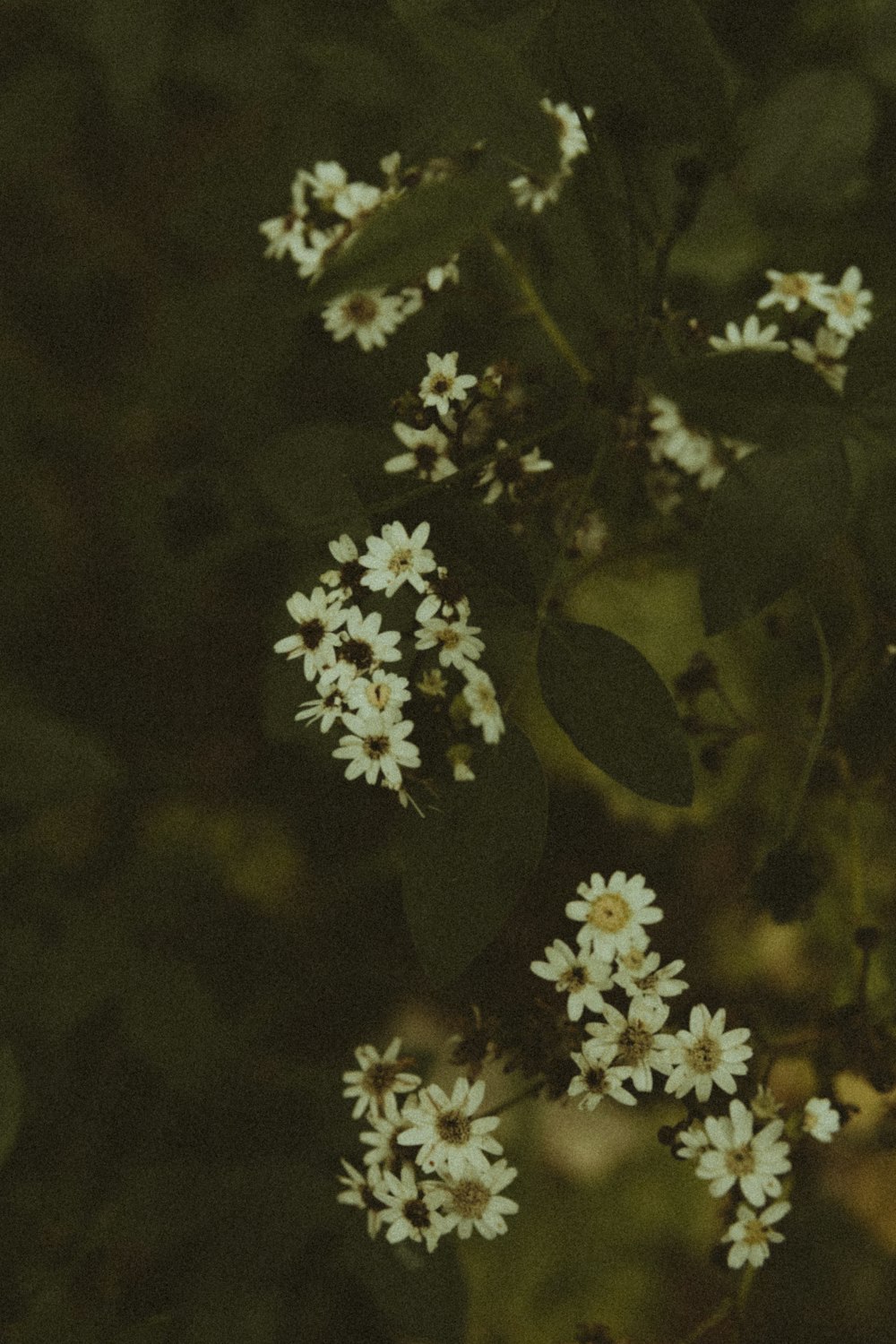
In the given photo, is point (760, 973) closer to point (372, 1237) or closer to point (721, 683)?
point (721, 683)

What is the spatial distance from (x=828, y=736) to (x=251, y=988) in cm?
66

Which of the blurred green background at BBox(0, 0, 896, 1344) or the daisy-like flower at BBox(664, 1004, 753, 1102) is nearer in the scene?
the daisy-like flower at BBox(664, 1004, 753, 1102)

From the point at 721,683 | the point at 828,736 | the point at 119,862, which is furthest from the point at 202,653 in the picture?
the point at 828,736

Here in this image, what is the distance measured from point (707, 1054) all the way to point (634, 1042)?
0.21ft

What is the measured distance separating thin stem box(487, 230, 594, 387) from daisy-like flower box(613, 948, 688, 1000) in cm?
50

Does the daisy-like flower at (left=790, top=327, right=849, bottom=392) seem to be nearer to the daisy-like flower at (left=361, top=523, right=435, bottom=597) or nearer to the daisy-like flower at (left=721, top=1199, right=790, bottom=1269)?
the daisy-like flower at (left=361, top=523, right=435, bottom=597)

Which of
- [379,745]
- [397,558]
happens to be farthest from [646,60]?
[379,745]

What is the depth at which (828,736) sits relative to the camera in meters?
1.04

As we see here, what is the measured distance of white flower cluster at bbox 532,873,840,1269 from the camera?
29.1 inches

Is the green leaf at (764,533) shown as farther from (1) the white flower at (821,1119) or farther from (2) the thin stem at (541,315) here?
(1) the white flower at (821,1119)

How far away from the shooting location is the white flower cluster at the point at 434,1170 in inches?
30.4

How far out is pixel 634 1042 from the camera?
75 centimetres

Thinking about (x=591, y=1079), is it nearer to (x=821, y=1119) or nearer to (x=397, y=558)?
(x=821, y=1119)

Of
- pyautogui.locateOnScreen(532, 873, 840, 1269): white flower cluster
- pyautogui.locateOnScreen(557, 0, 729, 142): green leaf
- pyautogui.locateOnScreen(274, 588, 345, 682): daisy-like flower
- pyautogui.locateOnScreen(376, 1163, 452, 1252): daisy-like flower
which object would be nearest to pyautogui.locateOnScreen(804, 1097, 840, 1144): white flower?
pyautogui.locateOnScreen(532, 873, 840, 1269): white flower cluster
